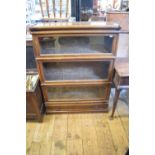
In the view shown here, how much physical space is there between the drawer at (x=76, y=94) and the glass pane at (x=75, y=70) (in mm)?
126

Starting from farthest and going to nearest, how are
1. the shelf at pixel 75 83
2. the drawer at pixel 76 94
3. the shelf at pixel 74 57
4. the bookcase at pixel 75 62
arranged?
the drawer at pixel 76 94 → the shelf at pixel 75 83 → the shelf at pixel 74 57 → the bookcase at pixel 75 62

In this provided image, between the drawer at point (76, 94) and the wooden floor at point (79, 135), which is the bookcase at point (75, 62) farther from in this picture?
the wooden floor at point (79, 135)

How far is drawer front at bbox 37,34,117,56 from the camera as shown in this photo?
169 cm

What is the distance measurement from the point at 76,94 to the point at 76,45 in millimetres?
532

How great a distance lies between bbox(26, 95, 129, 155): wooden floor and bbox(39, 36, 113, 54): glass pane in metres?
0.71

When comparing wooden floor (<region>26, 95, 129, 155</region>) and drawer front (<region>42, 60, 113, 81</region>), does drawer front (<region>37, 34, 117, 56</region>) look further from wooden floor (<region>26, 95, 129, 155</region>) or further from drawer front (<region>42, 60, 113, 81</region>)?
wooden floor (<region>26, 95, 129, 155</region>)

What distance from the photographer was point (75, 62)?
1.89 meters

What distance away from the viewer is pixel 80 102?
2.04m

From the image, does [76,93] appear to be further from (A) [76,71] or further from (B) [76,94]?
(A) [76,71]

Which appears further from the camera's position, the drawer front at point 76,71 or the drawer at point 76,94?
the drawer at point 76,94

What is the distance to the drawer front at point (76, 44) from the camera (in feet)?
5.54

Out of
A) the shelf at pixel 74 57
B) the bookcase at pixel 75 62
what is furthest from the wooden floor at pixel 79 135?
the shelf at pixel 74 57

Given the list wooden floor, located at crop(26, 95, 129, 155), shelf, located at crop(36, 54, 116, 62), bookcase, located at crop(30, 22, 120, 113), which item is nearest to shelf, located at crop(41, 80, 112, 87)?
bookcase, located at crop(30, 22, 120, 113)
